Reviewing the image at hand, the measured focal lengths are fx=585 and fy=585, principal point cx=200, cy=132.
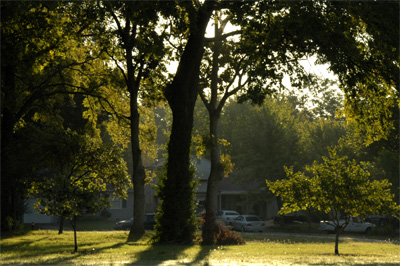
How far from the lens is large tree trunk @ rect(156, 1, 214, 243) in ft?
78.5

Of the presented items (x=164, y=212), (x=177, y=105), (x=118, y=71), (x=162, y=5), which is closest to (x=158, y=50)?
(x=162, y=5)

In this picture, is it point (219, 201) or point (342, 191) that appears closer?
point (342, 191)

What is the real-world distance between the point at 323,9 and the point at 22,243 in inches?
612

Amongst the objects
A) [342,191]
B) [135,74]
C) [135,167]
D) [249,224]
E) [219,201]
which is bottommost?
[249,224]

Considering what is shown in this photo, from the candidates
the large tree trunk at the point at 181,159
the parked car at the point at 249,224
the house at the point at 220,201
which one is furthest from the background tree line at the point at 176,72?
the house at the point at 220,201

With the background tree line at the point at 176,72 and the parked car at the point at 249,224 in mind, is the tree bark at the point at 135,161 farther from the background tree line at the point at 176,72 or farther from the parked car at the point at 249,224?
the parked car at the point at 249,224

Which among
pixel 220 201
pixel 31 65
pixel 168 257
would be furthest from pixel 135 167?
pixel 220 201

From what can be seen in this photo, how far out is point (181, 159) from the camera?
24297mm

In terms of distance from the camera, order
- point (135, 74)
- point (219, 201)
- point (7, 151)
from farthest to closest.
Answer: point (219, 201) < point (135, 74) < point (7, 151)

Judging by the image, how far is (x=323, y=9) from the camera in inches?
795

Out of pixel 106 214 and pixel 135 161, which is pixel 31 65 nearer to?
pixel 135 161

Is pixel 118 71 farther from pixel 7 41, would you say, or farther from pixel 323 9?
pixel 323 9

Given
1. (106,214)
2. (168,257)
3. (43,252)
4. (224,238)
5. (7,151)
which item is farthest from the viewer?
(106,214)

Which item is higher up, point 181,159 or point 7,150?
point 7,150
